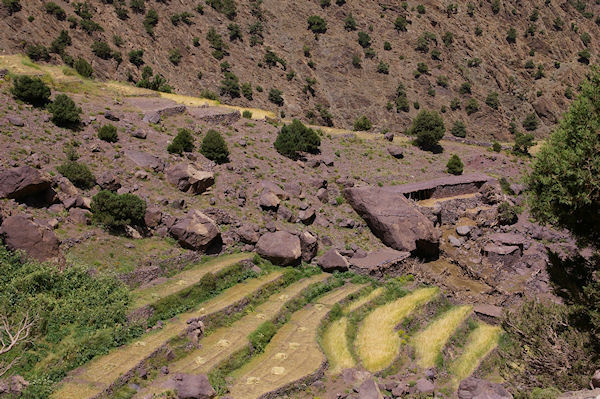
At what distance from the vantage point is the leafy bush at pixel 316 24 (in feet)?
341

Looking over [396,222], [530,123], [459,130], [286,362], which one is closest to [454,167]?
[396,222]

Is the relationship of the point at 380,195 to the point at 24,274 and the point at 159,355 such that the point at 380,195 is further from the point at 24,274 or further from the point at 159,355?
the point at 24,274

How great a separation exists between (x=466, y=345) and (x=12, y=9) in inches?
3199

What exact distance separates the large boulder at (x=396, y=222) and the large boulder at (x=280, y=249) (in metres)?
8.67

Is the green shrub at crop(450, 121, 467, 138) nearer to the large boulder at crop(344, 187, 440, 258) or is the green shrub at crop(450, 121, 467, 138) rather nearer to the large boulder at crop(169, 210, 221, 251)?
the large boulder at crop(344, 187, 440, 258)

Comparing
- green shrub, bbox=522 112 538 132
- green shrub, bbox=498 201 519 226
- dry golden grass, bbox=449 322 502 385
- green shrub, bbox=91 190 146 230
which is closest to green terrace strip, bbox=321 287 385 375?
dry golden grass, bbox=449 322 502 385

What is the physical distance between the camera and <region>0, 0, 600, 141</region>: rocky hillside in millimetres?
77750

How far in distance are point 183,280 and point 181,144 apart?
14.6 metres

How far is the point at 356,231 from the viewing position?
3669 centimetres

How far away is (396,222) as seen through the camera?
36156 mm

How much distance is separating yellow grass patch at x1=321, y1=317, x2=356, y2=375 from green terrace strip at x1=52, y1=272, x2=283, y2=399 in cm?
511

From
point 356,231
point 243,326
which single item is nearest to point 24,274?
point 243,326

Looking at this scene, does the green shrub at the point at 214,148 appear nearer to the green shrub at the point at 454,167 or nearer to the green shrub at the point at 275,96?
the green shrub at the point at 454,167

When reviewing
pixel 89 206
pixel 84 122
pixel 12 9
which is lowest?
pixel 89 206
